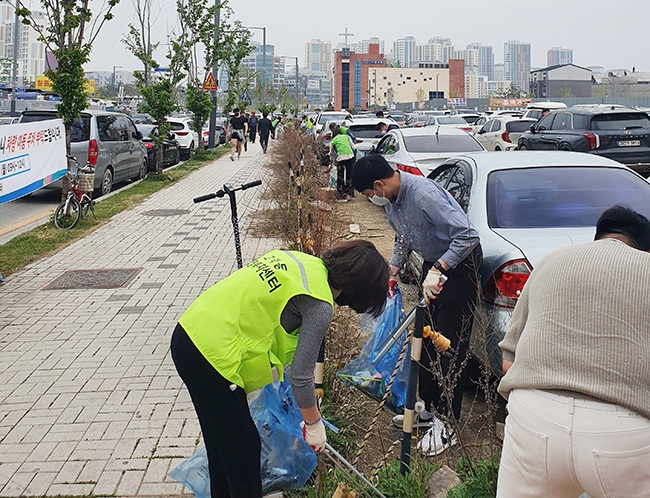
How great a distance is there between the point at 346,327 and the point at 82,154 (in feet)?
36.4

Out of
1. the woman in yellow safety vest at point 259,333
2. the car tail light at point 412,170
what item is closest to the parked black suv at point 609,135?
the car tail light at point 412,170

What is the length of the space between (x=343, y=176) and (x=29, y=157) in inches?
282

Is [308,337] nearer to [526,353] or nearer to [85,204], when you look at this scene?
[526,353]

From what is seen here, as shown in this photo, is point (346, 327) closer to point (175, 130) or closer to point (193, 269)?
point (193, 269)

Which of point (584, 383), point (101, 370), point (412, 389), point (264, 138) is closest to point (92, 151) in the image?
point (101, 370)

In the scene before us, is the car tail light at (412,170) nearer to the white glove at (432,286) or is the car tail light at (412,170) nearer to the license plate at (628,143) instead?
the license plate at (628,143)

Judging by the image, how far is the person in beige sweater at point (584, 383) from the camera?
2271mm

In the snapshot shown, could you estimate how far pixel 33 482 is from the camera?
4.11 metres

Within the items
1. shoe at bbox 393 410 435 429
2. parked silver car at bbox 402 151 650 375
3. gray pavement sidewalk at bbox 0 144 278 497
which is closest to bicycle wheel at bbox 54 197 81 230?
gray pavement sidewalk at bbox 0 144 278 497

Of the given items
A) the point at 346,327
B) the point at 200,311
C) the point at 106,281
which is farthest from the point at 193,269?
the point at 200,311

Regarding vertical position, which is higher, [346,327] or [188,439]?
[346,327]

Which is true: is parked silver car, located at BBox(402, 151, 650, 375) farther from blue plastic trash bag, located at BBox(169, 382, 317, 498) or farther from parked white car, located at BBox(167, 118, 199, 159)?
parked white car, located at BBox(167, 118, 199, 159)

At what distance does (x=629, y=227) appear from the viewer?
267cm

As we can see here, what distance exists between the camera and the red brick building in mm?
147125
